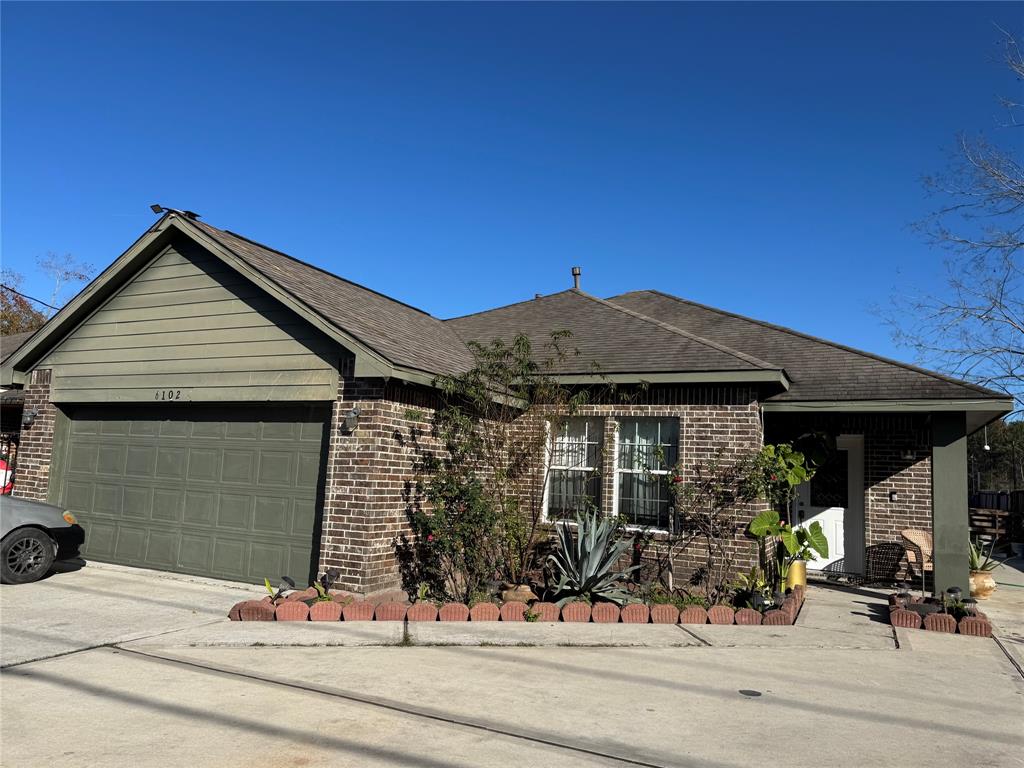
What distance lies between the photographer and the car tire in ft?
29.1

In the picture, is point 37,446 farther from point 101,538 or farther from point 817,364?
point 817,364

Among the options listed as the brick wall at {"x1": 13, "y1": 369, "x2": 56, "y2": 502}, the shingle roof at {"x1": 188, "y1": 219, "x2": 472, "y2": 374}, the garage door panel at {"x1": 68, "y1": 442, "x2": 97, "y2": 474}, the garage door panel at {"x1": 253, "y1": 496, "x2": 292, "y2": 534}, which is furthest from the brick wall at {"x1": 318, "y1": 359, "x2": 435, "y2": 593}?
the brick wall at {"x1": 13, "y1": 369, "x2": 56, "y2": 502}

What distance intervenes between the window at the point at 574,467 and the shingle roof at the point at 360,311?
185 centimetres

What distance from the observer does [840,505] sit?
39.8 ft

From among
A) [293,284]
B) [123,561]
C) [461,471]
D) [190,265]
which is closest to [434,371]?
[461,471]

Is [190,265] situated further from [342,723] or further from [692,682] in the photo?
[692,682]

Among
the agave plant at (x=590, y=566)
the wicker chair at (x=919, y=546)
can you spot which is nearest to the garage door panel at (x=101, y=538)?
the agave plant at (x=590, y=566)

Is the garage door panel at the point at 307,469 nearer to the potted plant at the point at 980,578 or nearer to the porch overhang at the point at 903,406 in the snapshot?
the porch overhang at the point at 903,406

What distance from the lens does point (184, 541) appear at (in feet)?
32.8

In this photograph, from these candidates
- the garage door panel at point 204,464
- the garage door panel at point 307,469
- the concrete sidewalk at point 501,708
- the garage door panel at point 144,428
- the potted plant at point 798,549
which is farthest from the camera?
the garage door panel at point 144,428

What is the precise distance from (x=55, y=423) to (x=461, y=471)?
267 inches

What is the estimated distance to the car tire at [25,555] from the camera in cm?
888

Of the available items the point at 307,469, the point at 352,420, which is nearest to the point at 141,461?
the point at 307,469

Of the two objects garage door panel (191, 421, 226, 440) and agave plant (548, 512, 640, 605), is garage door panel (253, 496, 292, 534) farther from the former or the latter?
agave plant (548, 512, 640, 605)
